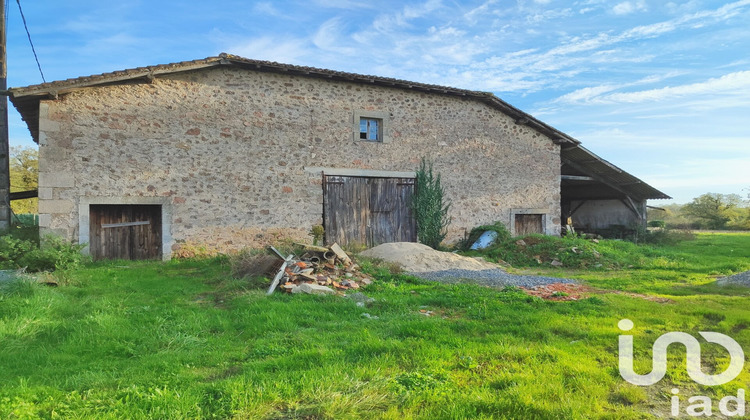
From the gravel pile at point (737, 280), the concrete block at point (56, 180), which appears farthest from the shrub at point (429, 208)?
the concrete block at point (56, 180)

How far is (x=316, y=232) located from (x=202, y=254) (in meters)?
3.10

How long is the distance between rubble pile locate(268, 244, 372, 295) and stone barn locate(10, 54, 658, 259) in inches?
150

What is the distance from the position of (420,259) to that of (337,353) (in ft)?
21.0

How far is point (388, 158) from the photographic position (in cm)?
1312

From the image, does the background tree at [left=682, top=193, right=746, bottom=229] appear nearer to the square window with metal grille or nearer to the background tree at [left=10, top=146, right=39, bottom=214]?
the square window with metal grille

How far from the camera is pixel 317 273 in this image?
24.3 feet

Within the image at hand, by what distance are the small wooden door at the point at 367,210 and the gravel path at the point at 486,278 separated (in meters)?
3.90

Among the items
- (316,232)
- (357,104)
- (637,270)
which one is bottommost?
(637,270)

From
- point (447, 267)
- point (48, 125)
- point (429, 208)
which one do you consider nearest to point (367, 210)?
point (429, 208)

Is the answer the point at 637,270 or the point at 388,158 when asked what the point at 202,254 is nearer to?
the point at 388,158

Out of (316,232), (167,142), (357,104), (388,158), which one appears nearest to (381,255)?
(316,232)

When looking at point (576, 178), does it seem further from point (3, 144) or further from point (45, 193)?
point (3, 144)

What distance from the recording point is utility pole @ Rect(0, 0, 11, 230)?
35.1 ft

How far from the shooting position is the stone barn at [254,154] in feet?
32.2
